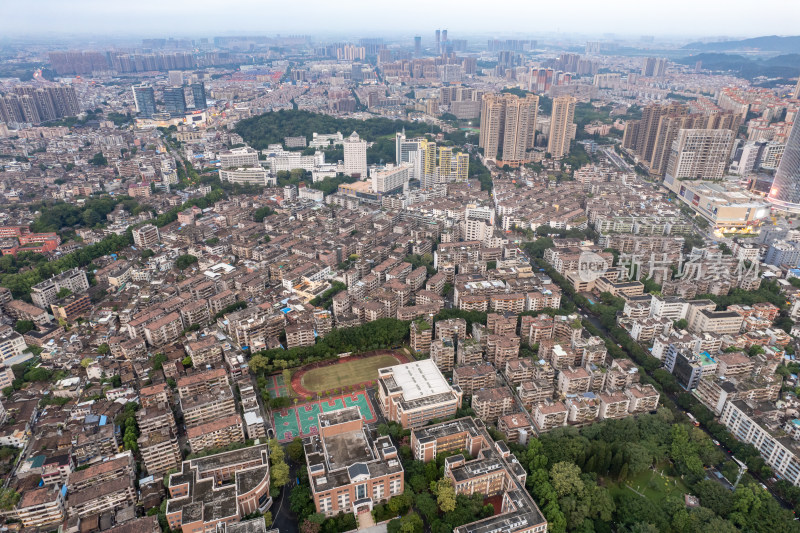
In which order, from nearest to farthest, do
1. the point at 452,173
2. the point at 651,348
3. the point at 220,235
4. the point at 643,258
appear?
the point at 651,348 → the point at 643,258 → the point at 220,235 → the point at 452,173

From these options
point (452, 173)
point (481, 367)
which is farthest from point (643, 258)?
point (452, 173)

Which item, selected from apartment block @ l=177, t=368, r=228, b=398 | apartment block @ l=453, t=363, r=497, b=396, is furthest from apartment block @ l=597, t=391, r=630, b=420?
apartment block @ l=177, t=368, r=228, b=398

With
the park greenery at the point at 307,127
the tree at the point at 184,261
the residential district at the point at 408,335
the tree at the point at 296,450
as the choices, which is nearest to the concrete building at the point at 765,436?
the residential district at the point at 408,335

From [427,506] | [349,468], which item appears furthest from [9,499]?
[427,506]

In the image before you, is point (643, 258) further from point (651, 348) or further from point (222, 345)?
point (222, 345)

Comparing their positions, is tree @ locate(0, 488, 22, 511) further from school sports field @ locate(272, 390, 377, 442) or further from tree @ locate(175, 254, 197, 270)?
tree @ locate(175, 254, 197, 270)
